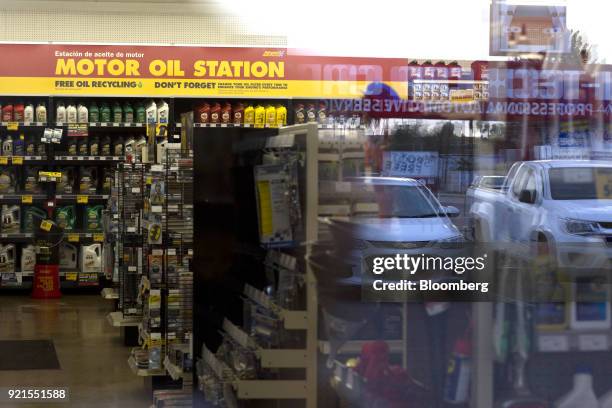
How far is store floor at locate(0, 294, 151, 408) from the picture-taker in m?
6.09

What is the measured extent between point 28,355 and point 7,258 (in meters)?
3.85

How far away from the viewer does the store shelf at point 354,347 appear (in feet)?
9.94

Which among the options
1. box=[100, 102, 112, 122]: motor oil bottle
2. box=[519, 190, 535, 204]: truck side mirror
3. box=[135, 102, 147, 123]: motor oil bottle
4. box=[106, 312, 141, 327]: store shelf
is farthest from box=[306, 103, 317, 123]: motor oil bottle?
box=[100, 102, 112, 122]: motor oil bottle

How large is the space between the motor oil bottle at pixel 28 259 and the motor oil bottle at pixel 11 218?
0.30 metres

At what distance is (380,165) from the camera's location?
2.87 meters

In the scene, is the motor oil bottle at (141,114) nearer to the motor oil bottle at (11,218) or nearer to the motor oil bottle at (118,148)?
the motor oil bottle at (118,148)

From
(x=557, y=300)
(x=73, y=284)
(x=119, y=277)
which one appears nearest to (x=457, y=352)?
(x=557, y=300)

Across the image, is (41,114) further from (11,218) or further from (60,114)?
(11,218)

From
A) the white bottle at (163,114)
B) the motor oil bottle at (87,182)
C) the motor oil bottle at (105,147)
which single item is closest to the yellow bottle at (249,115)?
the white bottle at (163,114)

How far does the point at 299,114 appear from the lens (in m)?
3.01

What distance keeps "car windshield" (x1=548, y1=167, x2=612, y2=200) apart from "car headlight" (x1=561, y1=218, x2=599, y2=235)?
0.08 meters

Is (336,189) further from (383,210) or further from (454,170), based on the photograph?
(454,170)

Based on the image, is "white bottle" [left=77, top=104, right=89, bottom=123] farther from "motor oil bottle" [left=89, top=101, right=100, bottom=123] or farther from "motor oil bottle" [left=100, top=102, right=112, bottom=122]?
"motor oil bottle" [left=100, top=102, right=112, bottom=122]

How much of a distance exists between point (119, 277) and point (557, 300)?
18.9 feet
